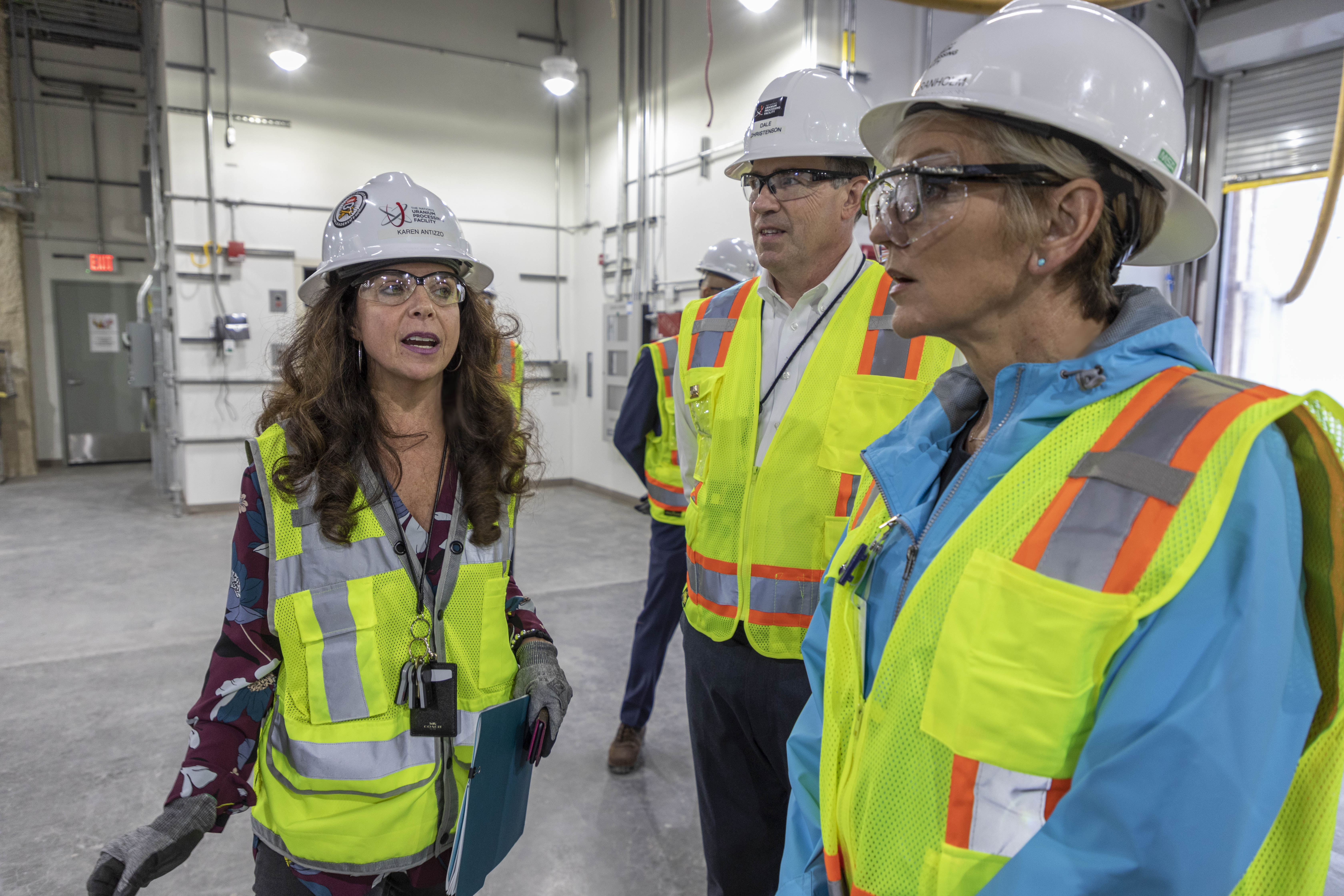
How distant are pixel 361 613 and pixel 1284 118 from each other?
689 cm

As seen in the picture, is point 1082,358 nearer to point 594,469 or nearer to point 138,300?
point 594,469

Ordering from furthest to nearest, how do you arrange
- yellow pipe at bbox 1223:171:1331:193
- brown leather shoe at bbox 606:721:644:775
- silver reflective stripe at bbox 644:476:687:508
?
1. yellow pipe at bbox 1223:171:1331:193
2. silver reflective stripe at bbox 644:476:687:508
3. brown leather shoe at bbox 606:721:644:775

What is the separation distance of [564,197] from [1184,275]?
20.9 feet

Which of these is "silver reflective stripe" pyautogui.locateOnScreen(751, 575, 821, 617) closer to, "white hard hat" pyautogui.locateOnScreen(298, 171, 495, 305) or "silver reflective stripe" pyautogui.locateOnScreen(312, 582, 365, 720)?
"silver reflective stripe" pyautogui.locateOnScreen(312, 582, 365, 720)

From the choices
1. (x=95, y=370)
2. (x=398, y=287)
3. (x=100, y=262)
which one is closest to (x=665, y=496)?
(x=398, y=287)

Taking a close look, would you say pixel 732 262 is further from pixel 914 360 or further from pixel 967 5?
pixel 914 360

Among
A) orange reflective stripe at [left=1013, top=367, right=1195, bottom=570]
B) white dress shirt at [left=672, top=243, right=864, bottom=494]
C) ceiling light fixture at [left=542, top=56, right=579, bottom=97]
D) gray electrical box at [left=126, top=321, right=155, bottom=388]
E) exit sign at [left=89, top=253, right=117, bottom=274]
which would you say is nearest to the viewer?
orange reflective stripe at [left=1013, top=367, right=1195, bottom=570]

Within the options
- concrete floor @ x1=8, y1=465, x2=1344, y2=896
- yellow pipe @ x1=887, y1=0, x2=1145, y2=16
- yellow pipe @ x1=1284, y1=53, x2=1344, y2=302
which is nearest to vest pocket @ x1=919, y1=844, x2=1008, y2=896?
concrete floor @ x1=8, y1=465, x2=1344, y2=896

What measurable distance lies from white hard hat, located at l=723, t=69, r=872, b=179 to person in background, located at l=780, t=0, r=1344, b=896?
0.77m

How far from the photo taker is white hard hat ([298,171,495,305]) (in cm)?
153

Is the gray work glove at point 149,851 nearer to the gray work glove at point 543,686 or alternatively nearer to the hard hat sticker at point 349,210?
the gray work glove at point 543,686

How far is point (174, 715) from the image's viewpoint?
3.55m

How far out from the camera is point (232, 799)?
133cm

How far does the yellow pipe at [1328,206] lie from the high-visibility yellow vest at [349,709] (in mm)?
4008
